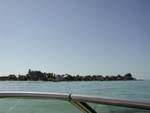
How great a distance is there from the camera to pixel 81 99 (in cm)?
158

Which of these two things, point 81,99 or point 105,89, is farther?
point 105,89

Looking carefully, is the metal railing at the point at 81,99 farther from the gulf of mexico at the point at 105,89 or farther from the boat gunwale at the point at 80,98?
the gulf of mexico at the point at 105,89

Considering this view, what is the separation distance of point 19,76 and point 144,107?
15550cm

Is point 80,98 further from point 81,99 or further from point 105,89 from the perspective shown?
point 105,89

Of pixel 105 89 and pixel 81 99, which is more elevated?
pixel 105 89

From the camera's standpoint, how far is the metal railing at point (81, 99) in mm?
1331

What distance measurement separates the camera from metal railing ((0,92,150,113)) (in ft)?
4.37

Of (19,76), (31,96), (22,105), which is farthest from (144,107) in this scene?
(19,76)

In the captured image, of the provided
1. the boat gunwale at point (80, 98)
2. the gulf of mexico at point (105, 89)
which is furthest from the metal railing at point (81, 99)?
the gulf of mexico at point (105, 89)

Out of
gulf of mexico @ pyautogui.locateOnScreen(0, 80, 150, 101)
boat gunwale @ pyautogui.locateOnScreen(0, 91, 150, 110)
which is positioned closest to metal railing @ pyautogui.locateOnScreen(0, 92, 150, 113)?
boat gunwale @ pyautogui.locateOnScreen(0, 91, 150, 110)

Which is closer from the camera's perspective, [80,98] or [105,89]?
Result: [80,98]

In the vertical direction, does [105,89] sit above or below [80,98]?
above

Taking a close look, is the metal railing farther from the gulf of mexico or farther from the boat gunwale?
the gulf of mexico

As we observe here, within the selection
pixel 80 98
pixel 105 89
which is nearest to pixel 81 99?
pixel 80 98
